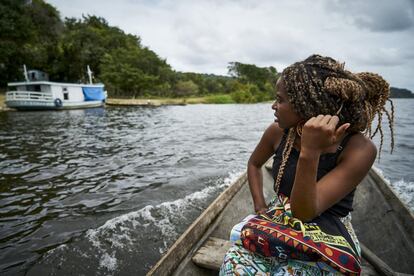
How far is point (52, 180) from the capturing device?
5.73m

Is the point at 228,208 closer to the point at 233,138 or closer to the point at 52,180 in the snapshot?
Result: the point at 52,180

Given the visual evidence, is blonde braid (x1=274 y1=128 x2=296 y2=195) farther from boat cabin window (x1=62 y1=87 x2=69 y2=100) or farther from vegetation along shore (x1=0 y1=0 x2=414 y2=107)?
boat cabin window (x1=62 y1=87 x2=69 y2=100)

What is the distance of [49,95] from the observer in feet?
78.9

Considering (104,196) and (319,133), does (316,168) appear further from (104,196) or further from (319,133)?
(104,196)

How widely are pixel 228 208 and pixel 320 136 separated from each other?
2206mm

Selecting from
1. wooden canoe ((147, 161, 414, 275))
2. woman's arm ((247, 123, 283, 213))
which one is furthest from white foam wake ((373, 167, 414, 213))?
woman's arm ((247, 123, 283, 213))

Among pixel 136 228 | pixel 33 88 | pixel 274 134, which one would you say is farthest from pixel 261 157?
pixel 33 88

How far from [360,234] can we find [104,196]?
4293 mm

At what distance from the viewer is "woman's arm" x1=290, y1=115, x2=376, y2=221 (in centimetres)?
120

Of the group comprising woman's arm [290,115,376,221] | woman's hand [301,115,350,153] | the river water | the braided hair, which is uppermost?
the braided hair

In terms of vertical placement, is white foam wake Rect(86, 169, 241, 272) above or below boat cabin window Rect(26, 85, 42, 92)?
below

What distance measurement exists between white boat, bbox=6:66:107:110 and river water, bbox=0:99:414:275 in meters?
14.4

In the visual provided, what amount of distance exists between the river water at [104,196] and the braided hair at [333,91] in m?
2.67

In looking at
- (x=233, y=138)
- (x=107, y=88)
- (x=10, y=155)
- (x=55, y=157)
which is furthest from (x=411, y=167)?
(x=107, y=88)
